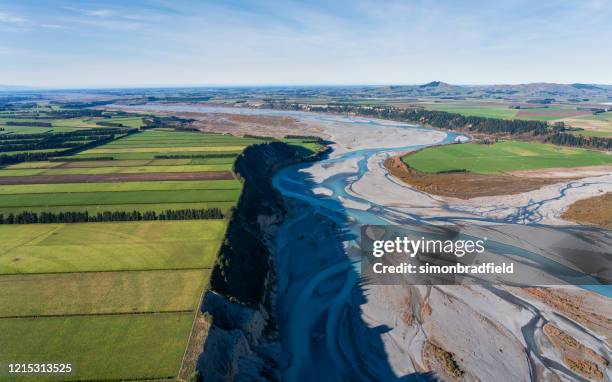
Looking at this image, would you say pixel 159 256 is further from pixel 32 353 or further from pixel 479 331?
pixel 479 331

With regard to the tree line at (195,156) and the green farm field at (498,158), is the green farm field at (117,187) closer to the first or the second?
the tree line at (195,156)

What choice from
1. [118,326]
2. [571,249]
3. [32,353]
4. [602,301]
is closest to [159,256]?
[118,326]

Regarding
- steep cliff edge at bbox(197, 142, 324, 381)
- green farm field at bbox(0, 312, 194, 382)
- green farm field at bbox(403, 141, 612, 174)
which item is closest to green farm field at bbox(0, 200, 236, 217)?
steep cliff edge at bbox(197, 142, 324, 381)

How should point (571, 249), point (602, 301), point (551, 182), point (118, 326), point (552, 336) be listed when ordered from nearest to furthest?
point (118, 326) < point (552, 336) < point (602, 301) < point (571, 249) < point (551, 182)

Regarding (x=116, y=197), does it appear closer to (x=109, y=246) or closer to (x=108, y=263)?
(x=109, y=246)

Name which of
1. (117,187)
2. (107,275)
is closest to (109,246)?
(107,275)

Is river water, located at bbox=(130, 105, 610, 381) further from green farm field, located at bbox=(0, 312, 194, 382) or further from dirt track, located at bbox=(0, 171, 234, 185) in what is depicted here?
dirt track, located at bbox=(0, 171, 234, 185)
